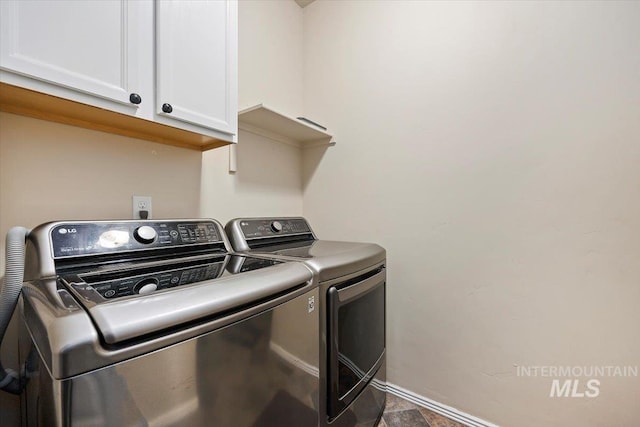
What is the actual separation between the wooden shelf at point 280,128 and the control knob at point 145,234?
0.77m

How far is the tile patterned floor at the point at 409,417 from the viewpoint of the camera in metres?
1.36

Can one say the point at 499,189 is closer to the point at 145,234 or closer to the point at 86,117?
the point at 145,234

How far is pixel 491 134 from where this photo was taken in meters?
1.32

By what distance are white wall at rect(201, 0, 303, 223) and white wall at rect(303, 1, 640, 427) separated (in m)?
0.35

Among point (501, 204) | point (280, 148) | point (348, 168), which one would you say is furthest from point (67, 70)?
point (501, 204)

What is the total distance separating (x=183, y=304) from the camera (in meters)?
0.54

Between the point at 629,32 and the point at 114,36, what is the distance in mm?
1848

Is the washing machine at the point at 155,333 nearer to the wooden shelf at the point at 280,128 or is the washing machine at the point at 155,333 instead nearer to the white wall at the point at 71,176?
the white wall at the point at 71,176

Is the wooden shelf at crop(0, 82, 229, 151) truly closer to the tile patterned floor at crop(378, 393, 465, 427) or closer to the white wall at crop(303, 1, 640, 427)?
the white wall at crop(303, 1, 640, 427)

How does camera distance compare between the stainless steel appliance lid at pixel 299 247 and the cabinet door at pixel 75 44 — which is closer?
the cabinet door at pixel 75 44

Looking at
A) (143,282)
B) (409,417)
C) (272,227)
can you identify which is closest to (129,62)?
(143,282)

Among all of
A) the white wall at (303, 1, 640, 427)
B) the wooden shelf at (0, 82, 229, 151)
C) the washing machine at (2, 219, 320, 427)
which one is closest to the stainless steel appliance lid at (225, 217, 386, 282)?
the washing machine at (2, 219, 320, 427)

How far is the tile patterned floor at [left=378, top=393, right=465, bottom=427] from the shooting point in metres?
1.36

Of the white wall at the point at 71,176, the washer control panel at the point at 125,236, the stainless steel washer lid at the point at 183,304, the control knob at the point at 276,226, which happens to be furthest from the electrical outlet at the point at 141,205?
A: the stainless steel washer lid at the point at 183,304
